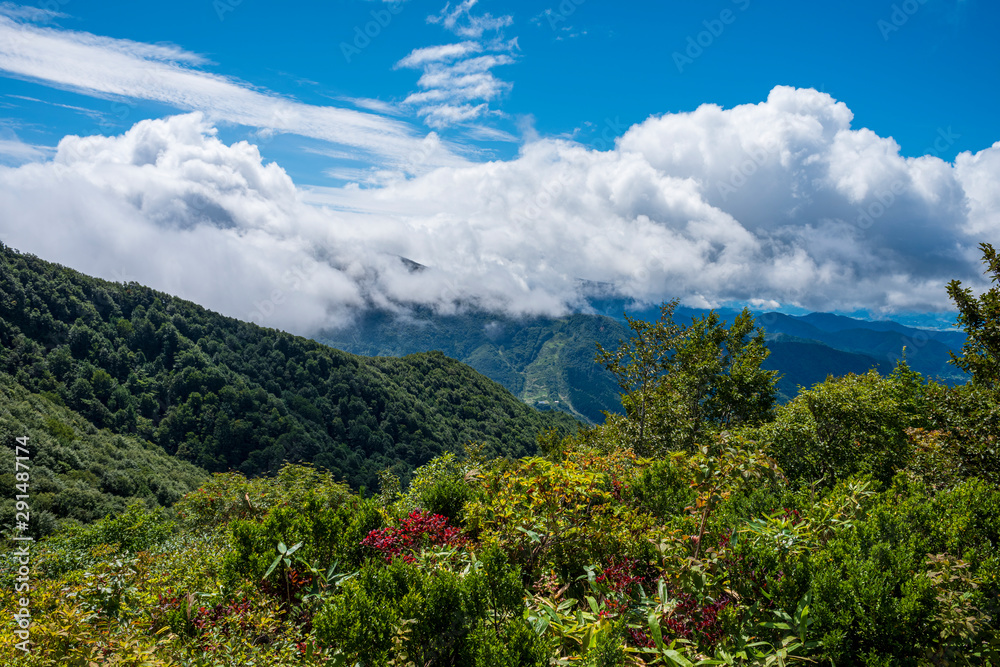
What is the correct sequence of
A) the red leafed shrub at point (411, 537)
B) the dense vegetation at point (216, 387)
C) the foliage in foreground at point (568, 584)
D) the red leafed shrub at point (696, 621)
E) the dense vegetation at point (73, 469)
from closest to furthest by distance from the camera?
the foliage in foreground at point (568, 584) < the red leafed shrub at point (696, 621) < the red leafed shrub at point (411, 537) < the dense vegetation at point (73, 469) < the dense vegetation at point (216, 387)

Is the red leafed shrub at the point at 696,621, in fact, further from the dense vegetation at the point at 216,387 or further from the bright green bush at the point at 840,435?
the dense vegetation at the point at 216,387

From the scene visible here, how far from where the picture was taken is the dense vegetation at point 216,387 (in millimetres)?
93062

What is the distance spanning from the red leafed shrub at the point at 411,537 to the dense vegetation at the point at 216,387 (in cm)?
8581

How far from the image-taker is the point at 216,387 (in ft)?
359

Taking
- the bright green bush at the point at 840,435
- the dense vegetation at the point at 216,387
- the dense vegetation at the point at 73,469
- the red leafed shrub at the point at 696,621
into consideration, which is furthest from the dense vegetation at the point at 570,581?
the dense vegetation at the point at 216,387

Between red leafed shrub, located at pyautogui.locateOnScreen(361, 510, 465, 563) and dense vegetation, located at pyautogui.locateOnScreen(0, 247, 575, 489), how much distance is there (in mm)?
85808

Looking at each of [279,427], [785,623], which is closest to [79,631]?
[785,623]

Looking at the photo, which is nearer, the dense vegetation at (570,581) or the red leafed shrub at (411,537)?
the dense vegetation at (570,581)

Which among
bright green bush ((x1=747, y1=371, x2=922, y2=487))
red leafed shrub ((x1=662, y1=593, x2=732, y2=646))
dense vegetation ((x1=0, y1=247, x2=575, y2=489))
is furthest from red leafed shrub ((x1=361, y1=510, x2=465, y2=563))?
dense vegetation ((x1=0, y1=247, x2=575, y2=489))

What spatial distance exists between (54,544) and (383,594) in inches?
371

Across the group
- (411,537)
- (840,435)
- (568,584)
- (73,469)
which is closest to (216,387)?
(73,469)

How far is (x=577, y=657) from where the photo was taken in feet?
8.84

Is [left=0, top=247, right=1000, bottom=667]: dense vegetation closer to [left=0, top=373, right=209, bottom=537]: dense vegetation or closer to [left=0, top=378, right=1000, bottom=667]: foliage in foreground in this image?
[left=0, top=378, right=1000, bottom=667]: foliage in foreground

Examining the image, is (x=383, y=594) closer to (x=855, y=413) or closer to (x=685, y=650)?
(x=685, y=650)
